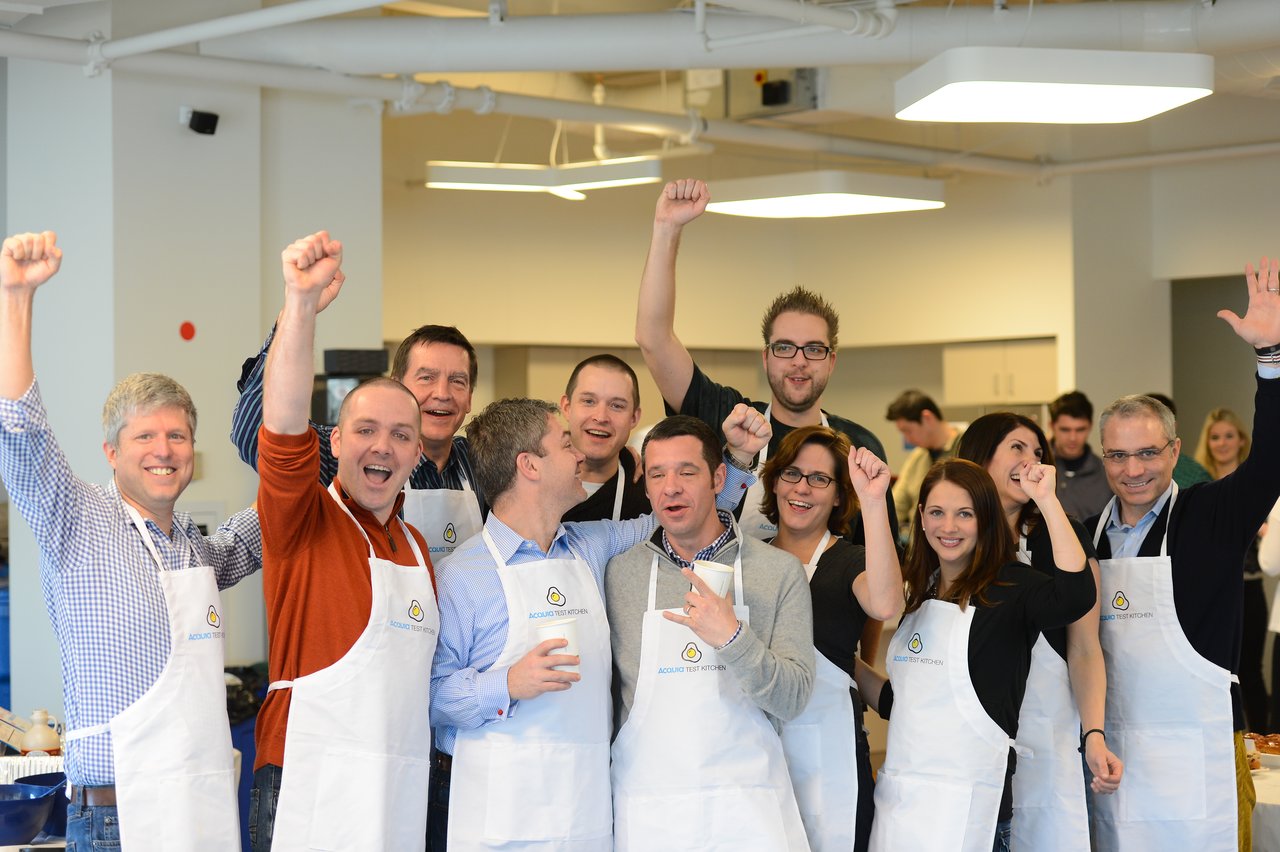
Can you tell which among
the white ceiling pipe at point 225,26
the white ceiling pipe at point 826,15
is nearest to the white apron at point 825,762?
the white ceiling pipe at point 826,15

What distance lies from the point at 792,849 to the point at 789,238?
7838 mm

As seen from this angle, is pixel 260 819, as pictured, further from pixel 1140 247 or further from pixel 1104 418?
pixel 1140 247

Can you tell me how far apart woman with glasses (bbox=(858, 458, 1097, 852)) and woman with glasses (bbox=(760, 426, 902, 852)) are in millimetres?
99

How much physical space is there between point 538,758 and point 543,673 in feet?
0.91

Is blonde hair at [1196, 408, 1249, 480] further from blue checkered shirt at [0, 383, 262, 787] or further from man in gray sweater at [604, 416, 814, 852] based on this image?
blue checkered shirt at [0, 383, 262, 787]

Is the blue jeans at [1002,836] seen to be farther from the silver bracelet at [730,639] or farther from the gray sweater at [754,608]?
the silver bracelet at [730,639]

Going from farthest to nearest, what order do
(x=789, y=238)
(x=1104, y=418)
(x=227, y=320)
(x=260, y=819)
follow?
(x=789, y=238), (x=227, y=320), (x=1104, y=418), (x=260, y=819)

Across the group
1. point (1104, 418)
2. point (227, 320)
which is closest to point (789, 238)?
point (227, 320)

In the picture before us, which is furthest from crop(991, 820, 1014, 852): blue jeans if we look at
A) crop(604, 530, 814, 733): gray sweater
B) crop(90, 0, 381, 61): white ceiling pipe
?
crop(90, 0, 381, 61): white ceiling pipe

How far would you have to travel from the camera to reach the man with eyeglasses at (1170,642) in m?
3.43

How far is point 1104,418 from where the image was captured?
139 inches

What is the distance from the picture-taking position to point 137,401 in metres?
2.70

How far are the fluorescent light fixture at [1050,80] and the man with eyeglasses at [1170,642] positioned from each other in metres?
0.59

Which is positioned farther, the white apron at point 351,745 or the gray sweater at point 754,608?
the gray sweater at point 754,608
